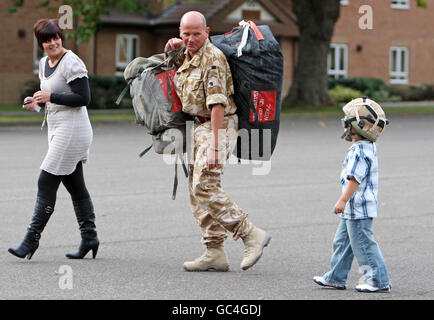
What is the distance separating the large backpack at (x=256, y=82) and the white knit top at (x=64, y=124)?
1223 mm

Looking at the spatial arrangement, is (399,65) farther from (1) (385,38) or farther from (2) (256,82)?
(2) (256,82)

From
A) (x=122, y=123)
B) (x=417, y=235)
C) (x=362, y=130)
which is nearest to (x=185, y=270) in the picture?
(x=362, y=130)

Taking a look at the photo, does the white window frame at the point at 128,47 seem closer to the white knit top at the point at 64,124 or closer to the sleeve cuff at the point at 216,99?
the white knit top at the point at 64,124

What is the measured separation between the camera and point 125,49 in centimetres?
3738

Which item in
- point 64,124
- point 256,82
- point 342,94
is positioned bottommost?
point 342,94

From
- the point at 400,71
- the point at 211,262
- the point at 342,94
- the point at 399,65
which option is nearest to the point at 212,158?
the point at 211,262

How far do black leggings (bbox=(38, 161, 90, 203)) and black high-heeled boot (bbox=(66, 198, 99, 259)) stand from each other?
0.22 feet

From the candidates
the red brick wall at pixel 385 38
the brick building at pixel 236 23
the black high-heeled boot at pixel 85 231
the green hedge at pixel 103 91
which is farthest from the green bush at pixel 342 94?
the black high-heeled boot at pixel 85 231

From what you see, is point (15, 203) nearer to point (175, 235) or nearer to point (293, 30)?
point (175, 235)

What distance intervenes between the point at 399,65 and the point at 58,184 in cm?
3735

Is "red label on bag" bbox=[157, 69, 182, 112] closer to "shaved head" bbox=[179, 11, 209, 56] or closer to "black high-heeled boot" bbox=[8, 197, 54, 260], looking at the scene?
"shaved head" bbox=[179, 11, 209, 56]

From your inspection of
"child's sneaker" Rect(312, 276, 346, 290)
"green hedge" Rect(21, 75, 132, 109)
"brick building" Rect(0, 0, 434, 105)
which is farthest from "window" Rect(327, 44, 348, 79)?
"child's sneaker" Rect(312, 276, 346, 290)

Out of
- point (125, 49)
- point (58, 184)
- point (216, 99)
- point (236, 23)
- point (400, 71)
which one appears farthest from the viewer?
point (400, 71)

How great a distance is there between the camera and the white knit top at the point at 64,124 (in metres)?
6.91
